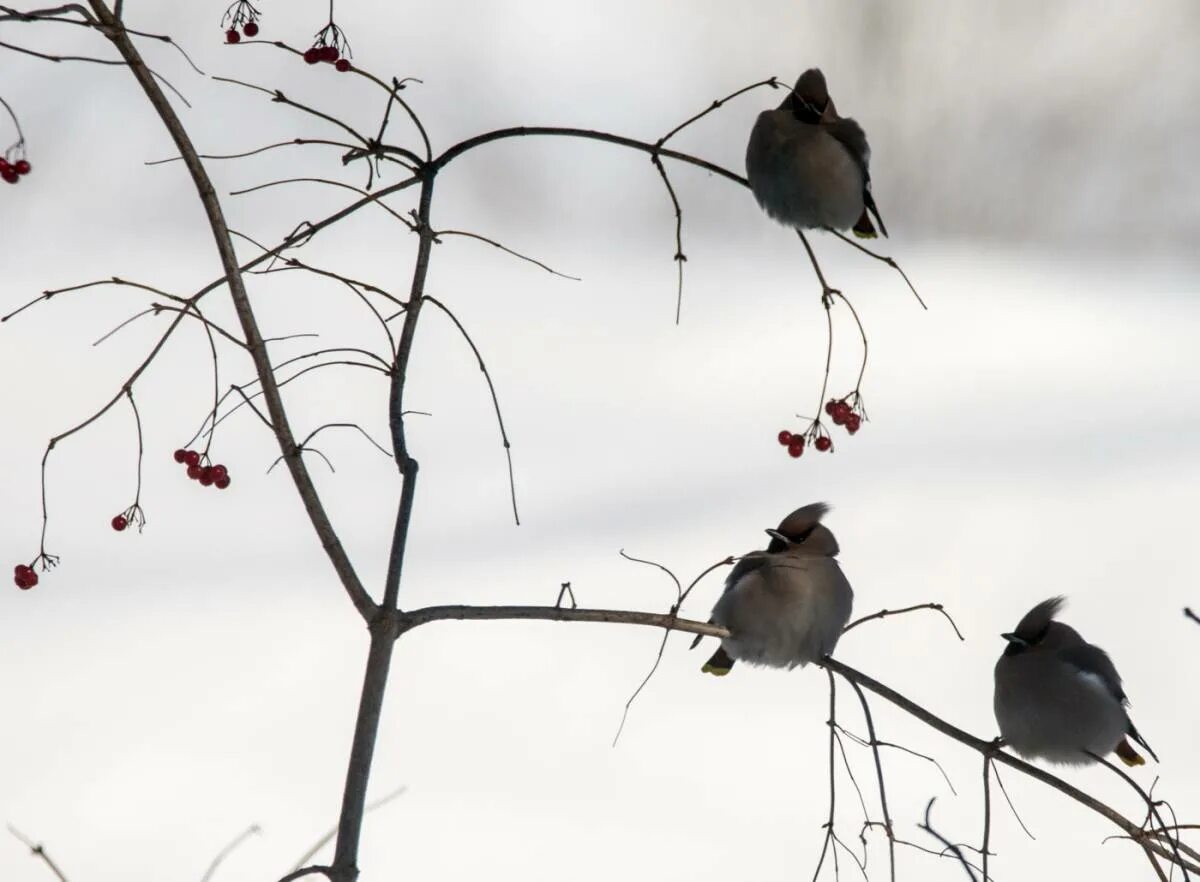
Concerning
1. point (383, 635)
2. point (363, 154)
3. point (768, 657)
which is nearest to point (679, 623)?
point (383, 635)

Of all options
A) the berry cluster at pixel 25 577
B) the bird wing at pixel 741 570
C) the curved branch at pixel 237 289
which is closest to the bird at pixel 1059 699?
the bird wing at pixel 741 570

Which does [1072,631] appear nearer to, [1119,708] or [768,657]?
[1119,708]

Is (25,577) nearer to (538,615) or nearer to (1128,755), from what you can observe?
(538,615)

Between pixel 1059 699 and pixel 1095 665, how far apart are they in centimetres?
11

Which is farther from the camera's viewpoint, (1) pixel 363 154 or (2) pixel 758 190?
(2) pixel 758 190

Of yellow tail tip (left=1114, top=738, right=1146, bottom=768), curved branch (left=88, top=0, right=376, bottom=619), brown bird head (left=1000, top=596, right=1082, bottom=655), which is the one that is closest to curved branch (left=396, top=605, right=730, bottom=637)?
curved branch (left=88, top=0, right=376, bottom=619)

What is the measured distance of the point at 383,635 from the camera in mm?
1354

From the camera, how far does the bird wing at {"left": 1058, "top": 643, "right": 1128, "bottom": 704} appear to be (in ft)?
6.67

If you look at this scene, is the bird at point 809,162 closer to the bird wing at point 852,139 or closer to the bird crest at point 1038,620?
the bird wing at point 852,139

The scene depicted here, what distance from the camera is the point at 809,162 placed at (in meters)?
1.78

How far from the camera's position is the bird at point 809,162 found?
1788 mm

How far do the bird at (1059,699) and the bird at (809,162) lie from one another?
0.78 m

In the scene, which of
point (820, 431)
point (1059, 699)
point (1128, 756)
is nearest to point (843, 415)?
point (820, 431)

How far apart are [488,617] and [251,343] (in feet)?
1.19
